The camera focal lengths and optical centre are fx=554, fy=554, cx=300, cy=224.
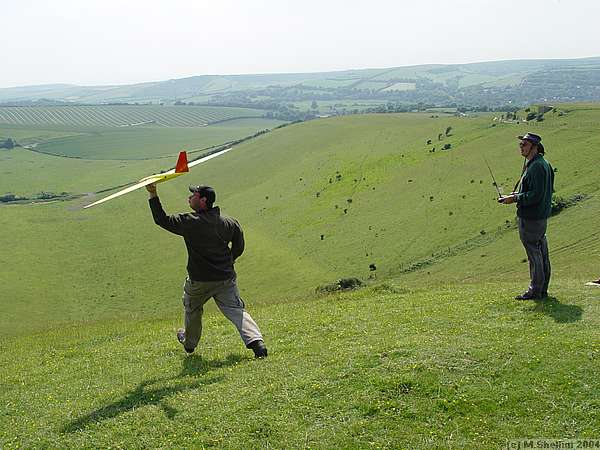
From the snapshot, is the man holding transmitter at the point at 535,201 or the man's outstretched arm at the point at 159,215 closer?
the man's outstretched arm at the point at 159,215

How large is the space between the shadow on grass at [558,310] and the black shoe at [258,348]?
6063 mm

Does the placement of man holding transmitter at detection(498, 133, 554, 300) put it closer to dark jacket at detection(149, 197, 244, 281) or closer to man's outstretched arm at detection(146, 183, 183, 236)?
dark jacket at detection(149, 197, 244, 281)

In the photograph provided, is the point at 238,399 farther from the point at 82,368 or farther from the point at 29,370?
the point at 29,370

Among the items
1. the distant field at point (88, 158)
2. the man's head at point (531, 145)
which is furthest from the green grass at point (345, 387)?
the distant field at point (88, 158)

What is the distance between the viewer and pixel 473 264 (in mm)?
41188

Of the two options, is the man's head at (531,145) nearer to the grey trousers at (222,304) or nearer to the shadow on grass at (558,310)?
the shadow on grass at (558,310)

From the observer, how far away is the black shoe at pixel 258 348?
36.8ft

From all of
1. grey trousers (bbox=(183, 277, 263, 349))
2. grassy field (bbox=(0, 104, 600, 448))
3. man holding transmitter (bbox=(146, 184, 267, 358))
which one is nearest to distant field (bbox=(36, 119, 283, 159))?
grassy field (bbox=(0, 104, 600, 448))

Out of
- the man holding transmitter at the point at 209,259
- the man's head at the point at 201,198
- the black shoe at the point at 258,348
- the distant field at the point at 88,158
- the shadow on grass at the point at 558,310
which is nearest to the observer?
the man holding transmitter at the point at 209,259

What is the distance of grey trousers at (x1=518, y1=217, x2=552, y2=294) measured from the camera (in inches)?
494

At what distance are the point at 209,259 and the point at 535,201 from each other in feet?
23.9

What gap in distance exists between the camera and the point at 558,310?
12.1 meters

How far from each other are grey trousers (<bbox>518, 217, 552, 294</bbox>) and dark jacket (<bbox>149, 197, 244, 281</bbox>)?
6540 millimetres

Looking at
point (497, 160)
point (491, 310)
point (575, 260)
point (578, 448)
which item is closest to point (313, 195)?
point (497, 160)
